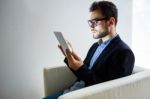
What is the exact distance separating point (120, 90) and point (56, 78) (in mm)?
616

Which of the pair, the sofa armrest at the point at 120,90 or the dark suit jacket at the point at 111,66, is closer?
the sofa armrest at the point at 120,90

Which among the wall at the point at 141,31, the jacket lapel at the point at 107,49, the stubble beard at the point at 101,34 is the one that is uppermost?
the stubble beard at the point at 101,34

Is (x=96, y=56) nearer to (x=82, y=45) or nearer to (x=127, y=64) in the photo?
(x=127, y=64)

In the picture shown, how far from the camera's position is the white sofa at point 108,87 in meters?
1.20

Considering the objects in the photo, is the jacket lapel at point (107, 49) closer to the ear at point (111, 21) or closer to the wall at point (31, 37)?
the ear at point (111, 21)

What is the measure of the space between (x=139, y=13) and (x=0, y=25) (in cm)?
146

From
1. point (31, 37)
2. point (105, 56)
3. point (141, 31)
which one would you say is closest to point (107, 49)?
point (105, 56)

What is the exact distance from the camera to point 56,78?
5.81ft

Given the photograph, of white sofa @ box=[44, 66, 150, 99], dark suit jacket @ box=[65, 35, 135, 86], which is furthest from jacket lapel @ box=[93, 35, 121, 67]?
white sofa @ box=[44, 66, 150, 99]

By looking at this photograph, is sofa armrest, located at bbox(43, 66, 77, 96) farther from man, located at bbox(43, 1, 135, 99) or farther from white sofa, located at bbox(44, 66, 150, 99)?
man, located at bbox(43, 1, 135, 99)

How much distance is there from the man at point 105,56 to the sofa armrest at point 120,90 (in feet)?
0.22

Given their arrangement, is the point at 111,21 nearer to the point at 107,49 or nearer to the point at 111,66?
the point at 107,49

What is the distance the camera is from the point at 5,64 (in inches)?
79.4

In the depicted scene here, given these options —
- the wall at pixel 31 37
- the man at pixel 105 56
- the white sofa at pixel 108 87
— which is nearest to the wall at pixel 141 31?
the wall at pixel 31 37
